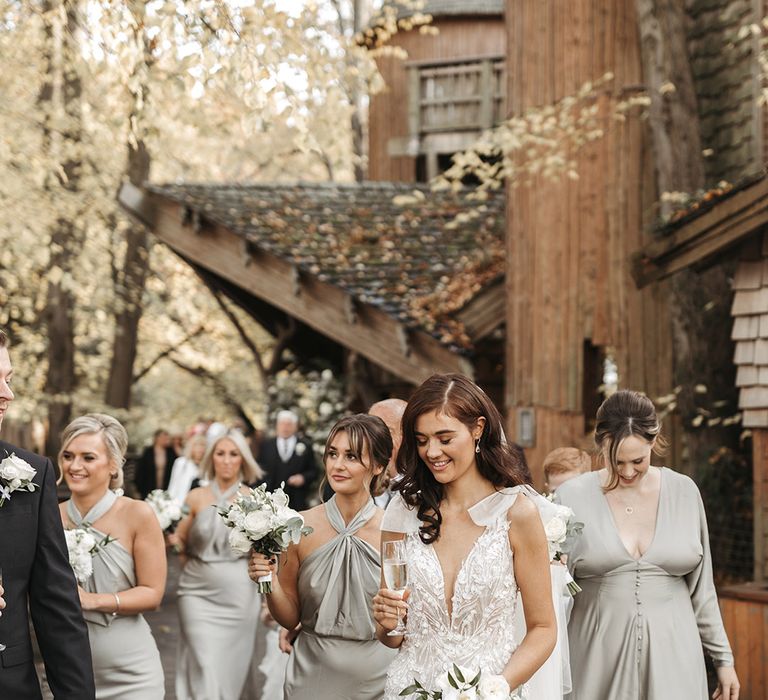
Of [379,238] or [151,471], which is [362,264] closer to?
[379,238]

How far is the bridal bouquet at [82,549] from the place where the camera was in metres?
6.17

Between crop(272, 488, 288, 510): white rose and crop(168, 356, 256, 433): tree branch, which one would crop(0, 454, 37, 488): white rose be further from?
crop(168, 356, 256, 433): tree branch

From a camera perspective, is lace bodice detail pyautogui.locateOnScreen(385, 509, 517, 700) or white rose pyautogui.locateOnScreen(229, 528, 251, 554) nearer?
lace bodice detail pyautogui.locateOnScreen(385, 509, 517, 700)

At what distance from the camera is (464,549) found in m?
4.30

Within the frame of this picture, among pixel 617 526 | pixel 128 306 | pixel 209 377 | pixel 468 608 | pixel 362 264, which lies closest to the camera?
pixel 468 608

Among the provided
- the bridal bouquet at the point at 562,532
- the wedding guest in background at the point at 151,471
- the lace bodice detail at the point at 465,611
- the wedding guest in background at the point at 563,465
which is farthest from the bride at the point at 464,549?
the wedding guest in background at the point at 151,471

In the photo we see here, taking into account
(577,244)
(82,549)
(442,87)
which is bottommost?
(82,549)

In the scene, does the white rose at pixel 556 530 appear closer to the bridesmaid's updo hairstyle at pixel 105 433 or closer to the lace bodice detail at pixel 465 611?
the lace bodice detail at pixel 465 611

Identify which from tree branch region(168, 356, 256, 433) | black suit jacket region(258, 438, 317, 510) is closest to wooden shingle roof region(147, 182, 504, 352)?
black suit jacket region(258, 438, 317, 510)

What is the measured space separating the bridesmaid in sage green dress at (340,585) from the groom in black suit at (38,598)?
1.35m

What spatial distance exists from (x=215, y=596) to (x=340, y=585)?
12.9 feet

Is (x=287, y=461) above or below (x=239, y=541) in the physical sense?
above

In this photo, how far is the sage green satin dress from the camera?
5535 mm

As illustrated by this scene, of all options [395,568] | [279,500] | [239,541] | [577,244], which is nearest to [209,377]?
[577,244]
